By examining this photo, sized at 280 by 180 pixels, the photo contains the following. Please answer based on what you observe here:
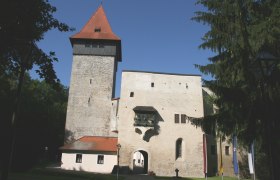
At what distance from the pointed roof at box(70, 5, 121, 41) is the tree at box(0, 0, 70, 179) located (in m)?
25.7

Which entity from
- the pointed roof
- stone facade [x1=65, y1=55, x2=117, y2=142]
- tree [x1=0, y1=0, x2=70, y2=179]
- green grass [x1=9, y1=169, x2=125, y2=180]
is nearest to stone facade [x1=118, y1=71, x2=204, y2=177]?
stone facade [x1=65, y1=55, x2=117, y2=142]

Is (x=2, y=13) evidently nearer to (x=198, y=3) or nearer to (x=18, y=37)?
(x=18, y=37)

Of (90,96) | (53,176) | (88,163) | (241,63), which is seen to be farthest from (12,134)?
(90,96)

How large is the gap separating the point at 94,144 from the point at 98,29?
589 inches

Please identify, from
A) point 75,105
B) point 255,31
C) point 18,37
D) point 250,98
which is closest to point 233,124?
point 250,98

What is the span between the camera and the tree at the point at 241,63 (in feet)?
36.7

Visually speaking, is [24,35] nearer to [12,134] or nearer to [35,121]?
[12,134]

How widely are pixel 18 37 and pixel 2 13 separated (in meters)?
0.84

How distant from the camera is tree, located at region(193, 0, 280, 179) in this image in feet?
36.7

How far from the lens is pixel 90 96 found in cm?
3272

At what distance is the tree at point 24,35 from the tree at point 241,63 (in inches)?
263

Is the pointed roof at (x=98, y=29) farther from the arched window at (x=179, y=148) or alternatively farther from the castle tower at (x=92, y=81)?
the arched window at (x=179, y=148)

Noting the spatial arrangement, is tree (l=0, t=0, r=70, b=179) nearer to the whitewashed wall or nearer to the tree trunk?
the tree trunk

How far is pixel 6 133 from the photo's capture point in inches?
811
